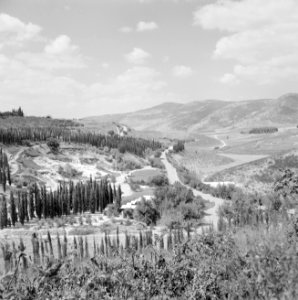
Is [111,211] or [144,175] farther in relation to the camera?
[144,175]

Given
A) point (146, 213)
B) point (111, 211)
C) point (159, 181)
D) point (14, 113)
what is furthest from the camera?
point (14, 113)

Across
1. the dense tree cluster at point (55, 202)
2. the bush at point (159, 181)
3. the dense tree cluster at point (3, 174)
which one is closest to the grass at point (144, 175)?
the bush at point (159, 181)

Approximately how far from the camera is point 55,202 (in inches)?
2357

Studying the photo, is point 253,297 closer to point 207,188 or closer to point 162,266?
point 162,266

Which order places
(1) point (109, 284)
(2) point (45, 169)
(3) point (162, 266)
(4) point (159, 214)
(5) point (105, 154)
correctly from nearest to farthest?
(1) point (109, 284)
(3) point (162, 266)
(4) point (159, 214)
(2) point (45, 169)
(5) point (105, 154)

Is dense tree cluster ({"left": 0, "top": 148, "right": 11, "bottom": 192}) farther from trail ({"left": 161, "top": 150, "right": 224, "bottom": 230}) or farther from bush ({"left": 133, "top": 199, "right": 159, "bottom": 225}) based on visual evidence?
trail ({"left": 161, "top": 150, "right": 224, "bottom": 230})

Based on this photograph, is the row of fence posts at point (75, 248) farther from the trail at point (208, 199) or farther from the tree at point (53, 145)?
the tree at point (53, 145)

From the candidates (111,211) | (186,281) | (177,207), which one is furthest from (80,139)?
(186,281)

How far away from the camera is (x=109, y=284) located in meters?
12.1

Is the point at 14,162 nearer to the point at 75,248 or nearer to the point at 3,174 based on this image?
the point at 3,174

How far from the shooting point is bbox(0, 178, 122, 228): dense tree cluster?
5462 centimetres

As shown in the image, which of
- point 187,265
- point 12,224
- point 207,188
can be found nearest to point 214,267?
point 187,265

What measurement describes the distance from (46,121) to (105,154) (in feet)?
228

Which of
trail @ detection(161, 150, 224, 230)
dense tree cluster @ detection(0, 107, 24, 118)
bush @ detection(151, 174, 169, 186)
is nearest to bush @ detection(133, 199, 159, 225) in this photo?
trail @ detection(161, 150, 224, 230)
